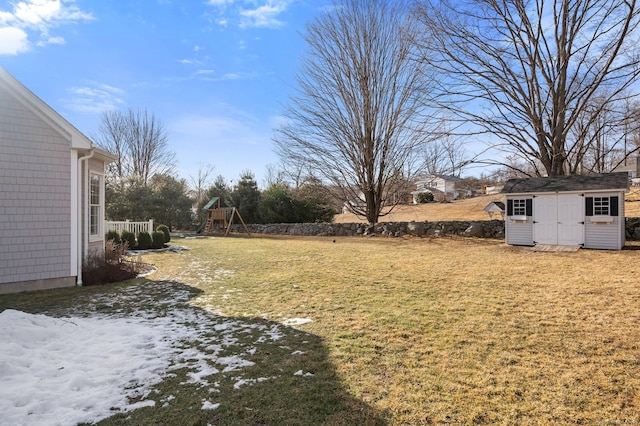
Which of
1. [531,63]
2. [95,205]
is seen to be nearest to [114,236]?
[95,205]

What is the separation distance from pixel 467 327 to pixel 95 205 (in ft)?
29.9

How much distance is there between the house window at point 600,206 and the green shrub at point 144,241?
16118 millimetres

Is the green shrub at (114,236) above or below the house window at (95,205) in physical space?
below

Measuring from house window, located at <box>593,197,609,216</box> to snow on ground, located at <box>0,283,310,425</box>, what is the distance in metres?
12.0

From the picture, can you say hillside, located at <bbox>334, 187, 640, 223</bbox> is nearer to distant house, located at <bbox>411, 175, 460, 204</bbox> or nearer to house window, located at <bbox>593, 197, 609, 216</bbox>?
distant house, located at <bbox>411, 175, 460, 204</bbox>

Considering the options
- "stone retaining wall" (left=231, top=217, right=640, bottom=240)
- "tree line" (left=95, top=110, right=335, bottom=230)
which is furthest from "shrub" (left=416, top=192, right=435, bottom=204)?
"stone retaining wall" (left=231, top=217, right=640, bottom=240)

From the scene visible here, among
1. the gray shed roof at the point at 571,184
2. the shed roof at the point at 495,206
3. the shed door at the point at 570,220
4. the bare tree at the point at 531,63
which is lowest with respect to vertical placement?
the shed door at the point at 570,220

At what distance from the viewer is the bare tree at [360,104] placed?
17281mm

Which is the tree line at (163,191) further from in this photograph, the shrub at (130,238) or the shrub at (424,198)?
the shrub at (424,198)

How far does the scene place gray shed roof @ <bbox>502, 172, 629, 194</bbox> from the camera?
10.7m

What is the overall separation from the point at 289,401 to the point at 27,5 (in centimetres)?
1098

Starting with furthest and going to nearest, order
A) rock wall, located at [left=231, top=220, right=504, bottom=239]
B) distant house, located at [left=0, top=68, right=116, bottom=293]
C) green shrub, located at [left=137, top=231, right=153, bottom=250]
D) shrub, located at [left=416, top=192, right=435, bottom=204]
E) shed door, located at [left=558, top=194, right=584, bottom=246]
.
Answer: shrub, located at [left=416, top=192, right=435, bottom=204]
rock wall, located at [left=231, top=220, right=504, bottom=239]
green shrub, located at [left=137, top=231, right=153, bottom=250]
shed door, located at [left=558, top=194, right=584, bottom=246]
distant house, located at [left=0, top=68, right=116, bottom=293]

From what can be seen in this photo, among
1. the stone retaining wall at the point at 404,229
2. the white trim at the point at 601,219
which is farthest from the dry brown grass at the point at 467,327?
the stone retaining wall at the point at 404,229

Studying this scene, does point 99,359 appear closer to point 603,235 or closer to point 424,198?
point 603,235
